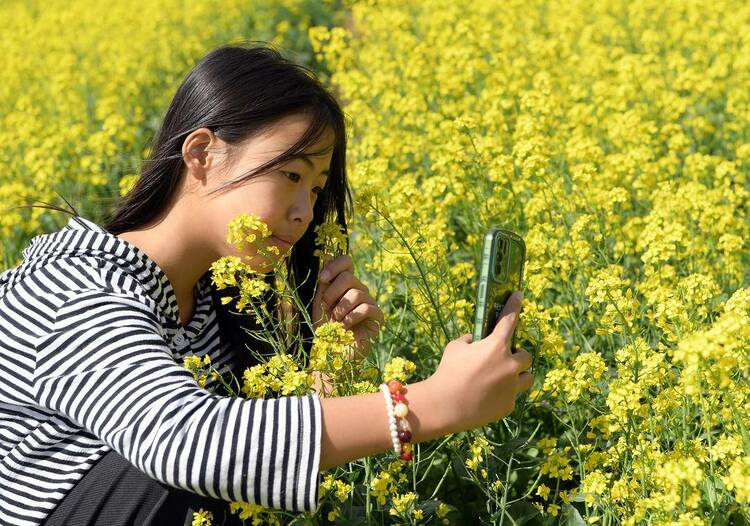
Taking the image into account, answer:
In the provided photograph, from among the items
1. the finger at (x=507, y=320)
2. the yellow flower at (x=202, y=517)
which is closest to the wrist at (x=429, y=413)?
the finger at (x=507, y=320)

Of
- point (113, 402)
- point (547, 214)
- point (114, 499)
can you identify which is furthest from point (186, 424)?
point (547, 214)

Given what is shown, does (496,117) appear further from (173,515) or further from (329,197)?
(173,515)

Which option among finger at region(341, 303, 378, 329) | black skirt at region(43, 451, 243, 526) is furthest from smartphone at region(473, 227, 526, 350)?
black skirt at region(43, 451, 243, 526)

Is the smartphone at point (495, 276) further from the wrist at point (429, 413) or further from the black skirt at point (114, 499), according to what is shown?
the black skirt at point (114, 499)

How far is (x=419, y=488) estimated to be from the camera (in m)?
2.54

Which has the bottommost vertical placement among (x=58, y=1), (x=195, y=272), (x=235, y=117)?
(x=58, y=1)

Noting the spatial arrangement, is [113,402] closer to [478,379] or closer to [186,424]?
[186,424]

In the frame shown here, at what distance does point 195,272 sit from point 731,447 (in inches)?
46.0

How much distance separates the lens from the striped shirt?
5.12 ft

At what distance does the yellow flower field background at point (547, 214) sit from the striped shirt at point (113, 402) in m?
0.25

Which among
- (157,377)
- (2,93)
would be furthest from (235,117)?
(2,93)

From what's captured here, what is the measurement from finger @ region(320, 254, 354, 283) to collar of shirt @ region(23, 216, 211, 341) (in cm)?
34

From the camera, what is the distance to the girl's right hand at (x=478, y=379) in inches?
63.5

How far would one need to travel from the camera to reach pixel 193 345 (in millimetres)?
2395
